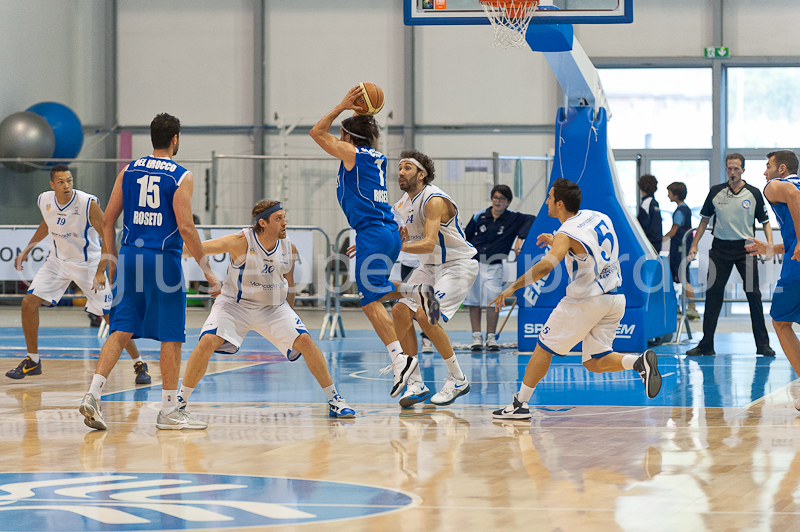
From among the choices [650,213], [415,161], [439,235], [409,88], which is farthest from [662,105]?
[415,161]

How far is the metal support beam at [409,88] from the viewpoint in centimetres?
2077

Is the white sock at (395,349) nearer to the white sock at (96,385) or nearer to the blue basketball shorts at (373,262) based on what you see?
the blue basketball shorts at (373,262)

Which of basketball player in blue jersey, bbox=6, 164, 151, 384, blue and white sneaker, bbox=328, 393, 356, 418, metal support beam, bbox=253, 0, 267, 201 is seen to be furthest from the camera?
metal support beam, bbox=253, 0, 267, 201

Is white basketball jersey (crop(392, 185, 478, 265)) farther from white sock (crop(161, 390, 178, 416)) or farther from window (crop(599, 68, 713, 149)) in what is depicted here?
window (crop(599, 68, 713, 149))

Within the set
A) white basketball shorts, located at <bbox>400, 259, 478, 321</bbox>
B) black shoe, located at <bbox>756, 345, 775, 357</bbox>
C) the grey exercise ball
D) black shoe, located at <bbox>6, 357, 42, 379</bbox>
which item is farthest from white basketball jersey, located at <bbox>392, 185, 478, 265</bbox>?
the grey exercise ball

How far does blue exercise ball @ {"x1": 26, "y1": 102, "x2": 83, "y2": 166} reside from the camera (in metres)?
18.9

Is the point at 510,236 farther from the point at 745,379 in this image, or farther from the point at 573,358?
the point at 745,379

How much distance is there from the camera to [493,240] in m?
12.4

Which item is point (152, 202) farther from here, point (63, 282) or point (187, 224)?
point (63, 282)

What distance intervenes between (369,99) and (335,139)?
388 mm

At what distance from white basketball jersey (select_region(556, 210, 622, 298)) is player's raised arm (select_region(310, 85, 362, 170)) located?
1650 mm

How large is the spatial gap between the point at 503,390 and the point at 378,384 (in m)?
1.21

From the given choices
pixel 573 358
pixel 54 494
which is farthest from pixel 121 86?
pixel 54 494

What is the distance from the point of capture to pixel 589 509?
13.9ft
